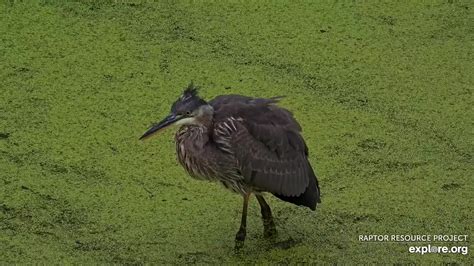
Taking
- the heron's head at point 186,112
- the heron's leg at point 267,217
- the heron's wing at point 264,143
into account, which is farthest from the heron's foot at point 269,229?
the heron's head at point 186,112

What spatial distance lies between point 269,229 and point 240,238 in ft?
0.34

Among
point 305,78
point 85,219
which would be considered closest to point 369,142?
point 305,78

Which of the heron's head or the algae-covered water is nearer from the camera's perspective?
the heron's head

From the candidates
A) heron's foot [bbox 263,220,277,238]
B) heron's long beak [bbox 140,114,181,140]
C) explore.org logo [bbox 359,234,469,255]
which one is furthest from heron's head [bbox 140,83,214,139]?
explore.org logo [bbox 359,234,469,255]

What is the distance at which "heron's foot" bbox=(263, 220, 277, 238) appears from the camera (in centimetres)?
342

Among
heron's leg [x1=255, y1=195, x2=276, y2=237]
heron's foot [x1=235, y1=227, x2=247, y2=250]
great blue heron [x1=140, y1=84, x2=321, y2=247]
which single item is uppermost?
great blue heron [x1=140, y1=84, x2=321, y2=247]

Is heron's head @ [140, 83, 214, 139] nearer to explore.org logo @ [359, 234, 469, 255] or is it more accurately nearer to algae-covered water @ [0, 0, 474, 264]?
algae-covered water @ [0, 0, 474, 264]

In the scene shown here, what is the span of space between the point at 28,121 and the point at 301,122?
1027 millimetres

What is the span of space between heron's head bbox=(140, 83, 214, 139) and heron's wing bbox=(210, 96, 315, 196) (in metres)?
0.08

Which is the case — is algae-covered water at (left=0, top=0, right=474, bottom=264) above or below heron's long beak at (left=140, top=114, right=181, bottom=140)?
below

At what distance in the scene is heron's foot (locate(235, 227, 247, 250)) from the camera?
11.1 ft

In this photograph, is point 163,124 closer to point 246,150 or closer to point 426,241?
point 246,150

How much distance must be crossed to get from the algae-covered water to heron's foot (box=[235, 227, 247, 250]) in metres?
0.03

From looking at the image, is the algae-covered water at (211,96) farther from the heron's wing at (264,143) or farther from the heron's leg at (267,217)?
the heron's wing at (264,143)
